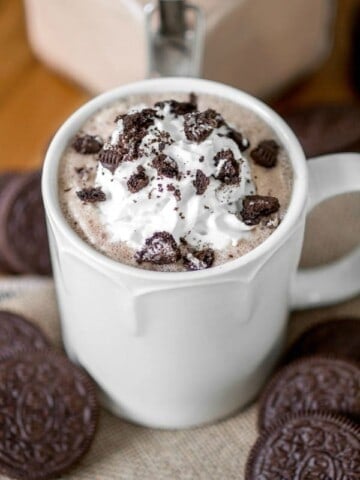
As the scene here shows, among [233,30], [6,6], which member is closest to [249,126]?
[233,30]

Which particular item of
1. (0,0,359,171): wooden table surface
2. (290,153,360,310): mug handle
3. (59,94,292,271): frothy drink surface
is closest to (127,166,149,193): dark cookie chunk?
(59,94,292,271): frothy drink surface

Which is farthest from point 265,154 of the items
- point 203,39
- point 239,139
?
point 203,39

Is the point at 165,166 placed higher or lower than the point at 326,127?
higher

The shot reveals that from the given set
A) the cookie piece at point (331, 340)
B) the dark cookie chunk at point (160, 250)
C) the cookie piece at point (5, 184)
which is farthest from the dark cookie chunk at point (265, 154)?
the cookie piece at point (5, 184)

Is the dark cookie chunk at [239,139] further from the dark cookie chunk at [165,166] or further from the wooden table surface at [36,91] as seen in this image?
the wooden table surface at [36,91]

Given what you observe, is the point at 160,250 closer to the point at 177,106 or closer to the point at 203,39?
the point at 177,106

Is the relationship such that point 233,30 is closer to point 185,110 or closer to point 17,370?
point 185,110
